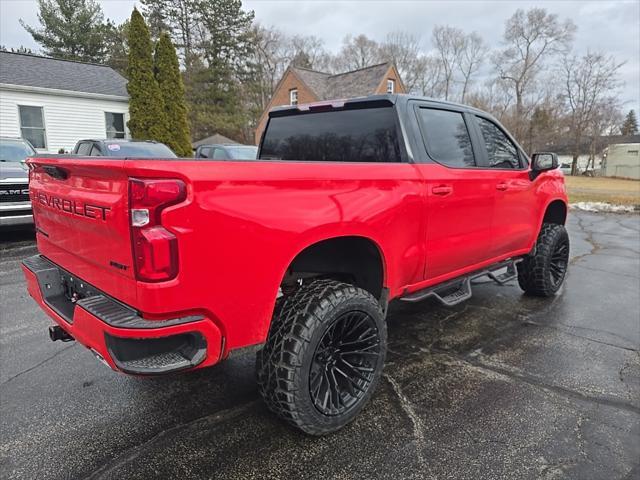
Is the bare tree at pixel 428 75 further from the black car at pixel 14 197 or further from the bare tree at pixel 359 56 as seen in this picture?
the black car at pixel 14 197

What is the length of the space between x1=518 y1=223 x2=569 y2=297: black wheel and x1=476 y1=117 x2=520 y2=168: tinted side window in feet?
3.48

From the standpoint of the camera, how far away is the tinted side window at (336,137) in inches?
123

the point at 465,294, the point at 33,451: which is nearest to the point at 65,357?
the point at 33,451

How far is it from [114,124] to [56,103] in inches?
97.9

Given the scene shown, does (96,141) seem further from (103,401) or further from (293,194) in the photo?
(293,194)

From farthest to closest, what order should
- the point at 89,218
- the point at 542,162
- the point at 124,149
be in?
the point at 124,149
the point at 542,162
the point at 89,218

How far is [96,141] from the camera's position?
9.74m

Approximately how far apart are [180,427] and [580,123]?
175 ft

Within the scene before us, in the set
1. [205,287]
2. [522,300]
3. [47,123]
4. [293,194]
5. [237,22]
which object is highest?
[237,22]

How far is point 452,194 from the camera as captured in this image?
3201 mm

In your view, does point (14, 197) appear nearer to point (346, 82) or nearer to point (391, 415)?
point (391, 415)

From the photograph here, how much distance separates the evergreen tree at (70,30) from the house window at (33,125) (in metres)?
23.5

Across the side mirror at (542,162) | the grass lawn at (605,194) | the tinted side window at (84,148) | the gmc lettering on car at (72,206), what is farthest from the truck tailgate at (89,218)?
the grass lawn at (605,194)

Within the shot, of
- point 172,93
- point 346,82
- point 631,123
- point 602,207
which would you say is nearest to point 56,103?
point 172,93
